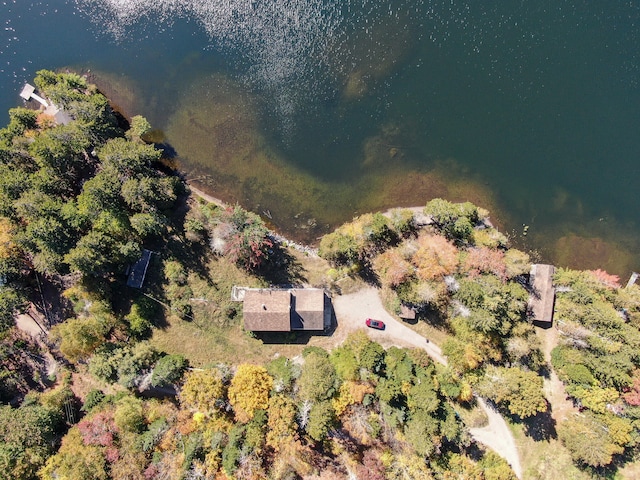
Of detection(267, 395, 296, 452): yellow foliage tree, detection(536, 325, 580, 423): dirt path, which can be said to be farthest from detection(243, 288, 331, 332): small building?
detection(536, 325, 580, 423): dirt path

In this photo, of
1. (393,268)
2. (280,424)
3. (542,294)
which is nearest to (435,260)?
(393,268)

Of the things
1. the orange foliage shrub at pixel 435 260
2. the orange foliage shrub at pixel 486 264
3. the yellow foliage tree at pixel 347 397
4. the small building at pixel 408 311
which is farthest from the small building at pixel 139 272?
the orange foliage shrub at pixel 486 264

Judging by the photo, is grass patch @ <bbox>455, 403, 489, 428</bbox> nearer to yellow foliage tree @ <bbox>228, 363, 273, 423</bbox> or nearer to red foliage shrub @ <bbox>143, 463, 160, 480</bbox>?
yellow foliage tree @ <bbox>228, 363, 273, 423</bbox>

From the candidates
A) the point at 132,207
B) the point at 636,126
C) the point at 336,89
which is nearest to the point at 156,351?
the point at 132,207

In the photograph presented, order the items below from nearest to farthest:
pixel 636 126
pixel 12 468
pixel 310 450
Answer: pixel 12 468 < pixel 310 450 < pixel 636 126

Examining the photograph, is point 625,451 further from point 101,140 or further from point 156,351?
point 101,140

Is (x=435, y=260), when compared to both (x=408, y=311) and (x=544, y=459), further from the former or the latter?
(x=544, y=459)
